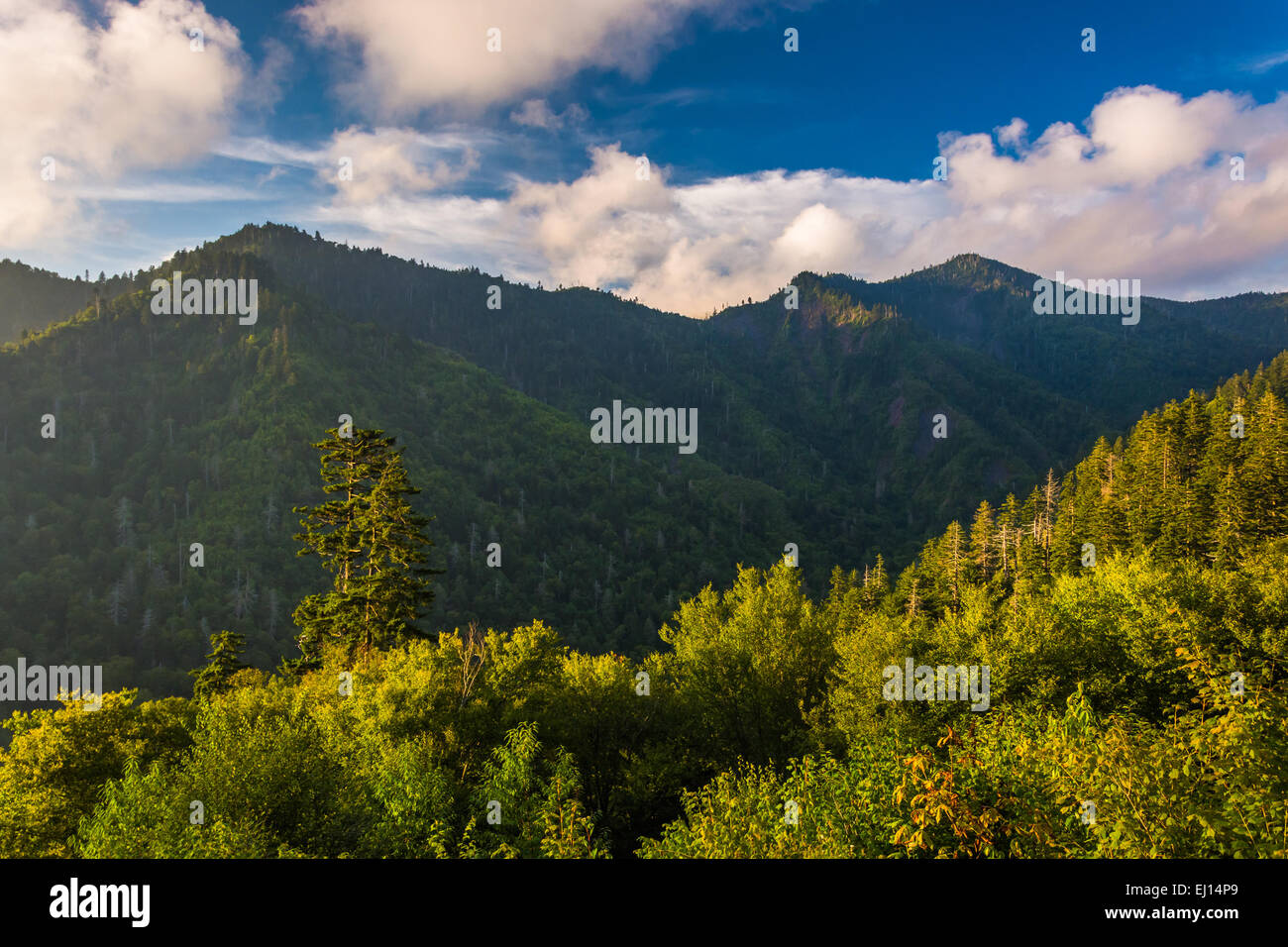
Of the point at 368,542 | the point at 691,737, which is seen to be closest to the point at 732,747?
the point at 691,737

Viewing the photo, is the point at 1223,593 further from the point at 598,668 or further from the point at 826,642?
the point at 598,668

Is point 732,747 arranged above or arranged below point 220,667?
below

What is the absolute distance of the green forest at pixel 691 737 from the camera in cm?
1152

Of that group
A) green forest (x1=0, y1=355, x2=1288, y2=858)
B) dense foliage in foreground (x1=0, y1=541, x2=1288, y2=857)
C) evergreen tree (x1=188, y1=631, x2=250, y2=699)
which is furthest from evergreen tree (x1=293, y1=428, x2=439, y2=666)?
evergreen tree (x1=188, y1=631, x2=250, y2=699)

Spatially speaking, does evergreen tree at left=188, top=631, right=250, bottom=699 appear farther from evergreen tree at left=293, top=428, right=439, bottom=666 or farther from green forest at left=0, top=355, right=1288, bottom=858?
evergreen tree at left=293, top=428, right=439, bottom=666

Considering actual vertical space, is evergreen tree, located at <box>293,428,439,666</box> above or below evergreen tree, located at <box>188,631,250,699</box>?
above

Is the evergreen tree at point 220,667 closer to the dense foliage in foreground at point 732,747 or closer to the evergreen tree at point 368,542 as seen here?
the dense foliage in foreground at point 732,747

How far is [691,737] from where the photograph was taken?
41.0 metres

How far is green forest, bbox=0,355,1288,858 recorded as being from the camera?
454 inches

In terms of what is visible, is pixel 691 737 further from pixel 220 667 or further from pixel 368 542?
pixel 220 667

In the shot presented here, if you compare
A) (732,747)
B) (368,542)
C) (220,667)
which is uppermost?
(368,542)

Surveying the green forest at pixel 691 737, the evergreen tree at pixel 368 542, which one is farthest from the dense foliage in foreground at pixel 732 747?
the evergreen tree at pixel 368 542
